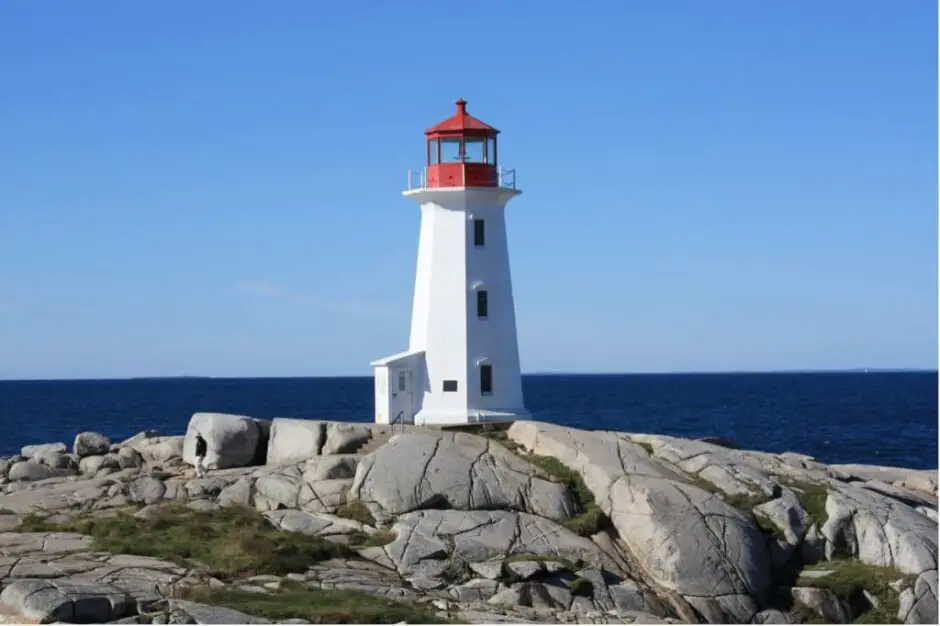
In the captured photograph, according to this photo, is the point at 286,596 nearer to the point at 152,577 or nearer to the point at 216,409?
the point at 152,577

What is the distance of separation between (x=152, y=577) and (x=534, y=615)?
7.27 m

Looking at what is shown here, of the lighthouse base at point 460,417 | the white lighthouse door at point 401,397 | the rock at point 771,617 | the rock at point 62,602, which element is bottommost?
the rock at point 771,617

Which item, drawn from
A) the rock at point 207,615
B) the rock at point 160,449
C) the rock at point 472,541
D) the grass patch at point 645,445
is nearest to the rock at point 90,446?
the rock at point 160,449

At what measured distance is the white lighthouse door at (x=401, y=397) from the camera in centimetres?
3881

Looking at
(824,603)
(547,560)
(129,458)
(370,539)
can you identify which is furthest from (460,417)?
(824,603)

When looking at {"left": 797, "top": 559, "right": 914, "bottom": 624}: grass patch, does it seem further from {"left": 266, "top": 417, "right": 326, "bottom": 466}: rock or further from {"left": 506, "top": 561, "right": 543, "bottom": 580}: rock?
{"left": 266, "top": 417, "right": 326, "bottom": 466}: rock

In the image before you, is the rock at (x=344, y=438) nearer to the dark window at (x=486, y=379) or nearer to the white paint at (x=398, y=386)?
the white paint at (x=398, y=386)

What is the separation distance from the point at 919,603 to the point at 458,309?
1566cm

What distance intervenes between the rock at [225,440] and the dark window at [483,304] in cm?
767

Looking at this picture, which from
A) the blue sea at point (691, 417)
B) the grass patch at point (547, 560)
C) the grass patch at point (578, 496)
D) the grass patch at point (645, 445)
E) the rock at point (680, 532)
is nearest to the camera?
the grass patch at point (547, 560)

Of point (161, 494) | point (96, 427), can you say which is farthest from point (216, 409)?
point (161, 494)

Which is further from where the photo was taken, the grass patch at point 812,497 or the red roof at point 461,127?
the red roof at point 461,127

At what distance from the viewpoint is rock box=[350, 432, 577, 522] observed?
3077 cm

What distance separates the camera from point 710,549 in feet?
96.6
